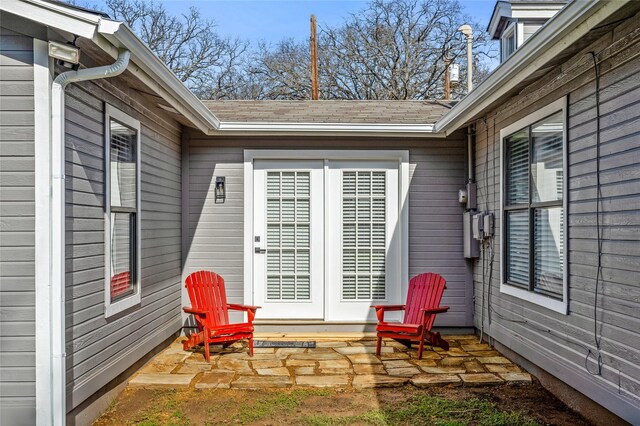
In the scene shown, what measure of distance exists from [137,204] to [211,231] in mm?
1560

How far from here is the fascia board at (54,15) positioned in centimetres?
258

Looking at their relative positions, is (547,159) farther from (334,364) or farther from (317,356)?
(317,356)

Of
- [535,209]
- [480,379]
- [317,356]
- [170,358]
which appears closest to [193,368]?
[170,358]

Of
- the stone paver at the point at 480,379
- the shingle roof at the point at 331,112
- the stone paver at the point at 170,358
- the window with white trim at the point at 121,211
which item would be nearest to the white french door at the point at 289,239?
the shingle roof at the point at 331,112

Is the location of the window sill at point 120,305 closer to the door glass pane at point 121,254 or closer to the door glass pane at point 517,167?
the door glass pane at point 121,254

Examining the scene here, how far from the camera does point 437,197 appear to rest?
5.67 meters

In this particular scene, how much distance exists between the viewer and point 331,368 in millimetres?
4297

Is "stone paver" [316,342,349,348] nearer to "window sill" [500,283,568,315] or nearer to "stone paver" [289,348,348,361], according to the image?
"stone paver" [289,348,348,361]

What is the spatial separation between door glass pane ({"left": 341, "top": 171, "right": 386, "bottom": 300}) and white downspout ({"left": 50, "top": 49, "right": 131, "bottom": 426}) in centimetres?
338

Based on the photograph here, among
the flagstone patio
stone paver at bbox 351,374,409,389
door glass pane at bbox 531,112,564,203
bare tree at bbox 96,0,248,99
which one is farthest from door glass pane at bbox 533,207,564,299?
bare tree at bbox 96,0,248,99

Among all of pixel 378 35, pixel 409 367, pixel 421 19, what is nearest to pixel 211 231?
pixel 409 367

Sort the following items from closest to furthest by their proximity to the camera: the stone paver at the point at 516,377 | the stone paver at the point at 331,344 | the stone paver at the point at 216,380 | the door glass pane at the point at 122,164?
the door glass pane at the point at 122,164
the stone paver at the point at 216,380
the stone paver at the point at 516,377
the stone paver at the point at 331,344

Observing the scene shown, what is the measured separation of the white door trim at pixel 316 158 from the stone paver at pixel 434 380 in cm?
163

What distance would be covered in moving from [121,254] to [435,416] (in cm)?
259
